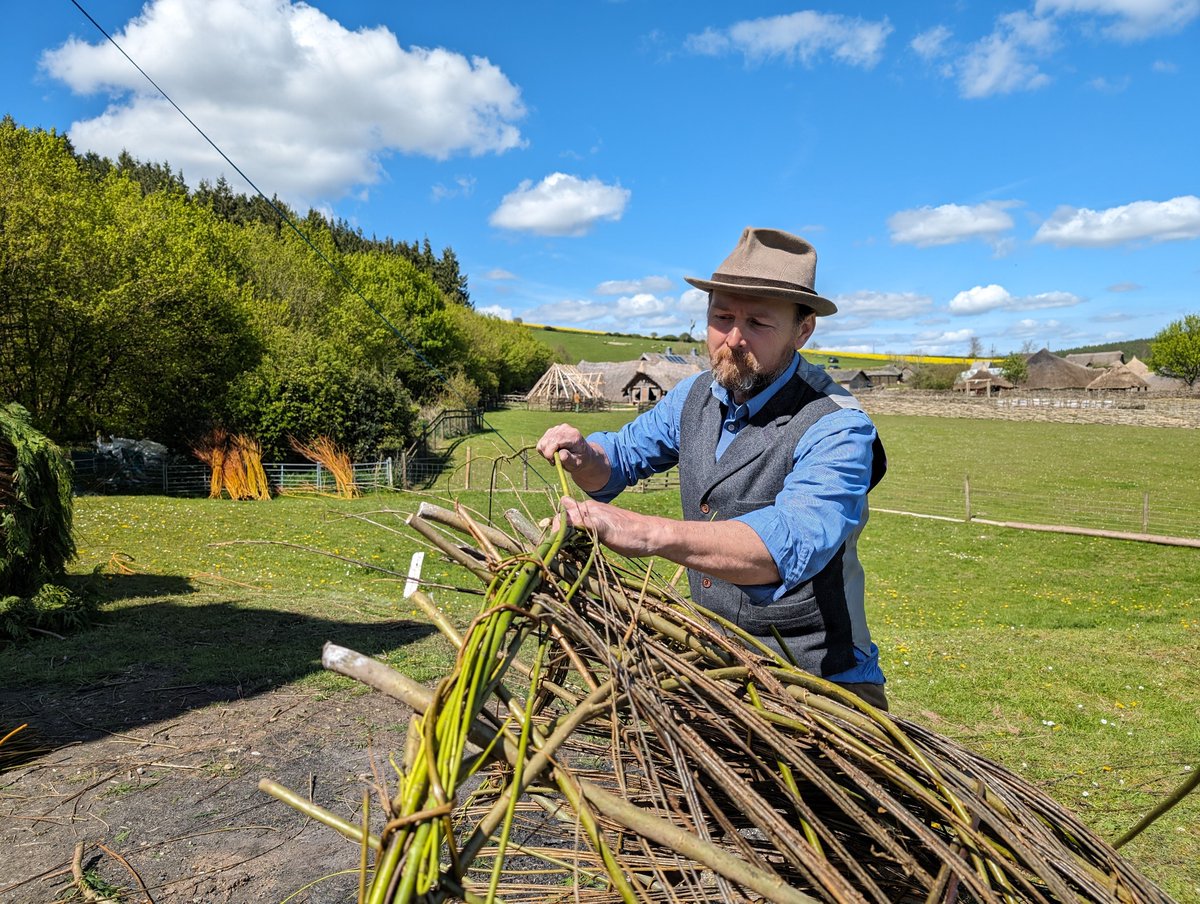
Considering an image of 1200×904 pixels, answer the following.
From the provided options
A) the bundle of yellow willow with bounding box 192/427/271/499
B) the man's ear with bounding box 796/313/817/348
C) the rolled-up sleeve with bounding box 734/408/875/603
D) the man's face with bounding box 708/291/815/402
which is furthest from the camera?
the bundle of yellow willow with bounding box 192/427/271/499

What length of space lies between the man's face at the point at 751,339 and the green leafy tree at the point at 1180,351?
95.9 meters

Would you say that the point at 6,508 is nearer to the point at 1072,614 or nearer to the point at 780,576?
the point at 780,576

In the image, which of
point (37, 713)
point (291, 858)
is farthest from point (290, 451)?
point (291, 858)

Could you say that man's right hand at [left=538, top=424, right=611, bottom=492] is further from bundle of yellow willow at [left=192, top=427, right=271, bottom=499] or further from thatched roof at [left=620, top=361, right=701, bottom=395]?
thatched roof at [left=620, top=361, right=701, bottom=395]

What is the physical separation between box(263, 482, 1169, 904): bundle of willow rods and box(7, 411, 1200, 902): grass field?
1.40 ft

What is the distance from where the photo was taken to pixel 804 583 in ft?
8.42

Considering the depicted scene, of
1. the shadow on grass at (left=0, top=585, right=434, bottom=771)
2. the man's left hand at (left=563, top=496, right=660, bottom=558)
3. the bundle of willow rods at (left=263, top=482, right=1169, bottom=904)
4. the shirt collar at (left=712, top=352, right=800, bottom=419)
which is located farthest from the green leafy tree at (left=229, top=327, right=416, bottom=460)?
the man's left hand at (left=563, top=496, right=660, bottom=558)

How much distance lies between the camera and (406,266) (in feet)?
225

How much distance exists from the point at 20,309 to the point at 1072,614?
28299 millimetres

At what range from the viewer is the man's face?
2672mm

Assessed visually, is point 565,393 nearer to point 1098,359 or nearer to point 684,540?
point 684,540

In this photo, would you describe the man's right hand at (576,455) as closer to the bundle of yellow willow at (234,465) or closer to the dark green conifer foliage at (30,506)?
the dark green conifer foliage at (30,506)

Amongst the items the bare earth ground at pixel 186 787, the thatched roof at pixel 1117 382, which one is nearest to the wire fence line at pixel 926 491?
the bare earth ground at pixel 186 787

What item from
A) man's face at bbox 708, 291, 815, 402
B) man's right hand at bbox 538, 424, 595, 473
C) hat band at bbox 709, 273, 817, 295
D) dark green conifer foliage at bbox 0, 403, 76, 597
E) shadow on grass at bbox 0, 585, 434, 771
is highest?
hat band at bbox 709, 273, 817, 295
